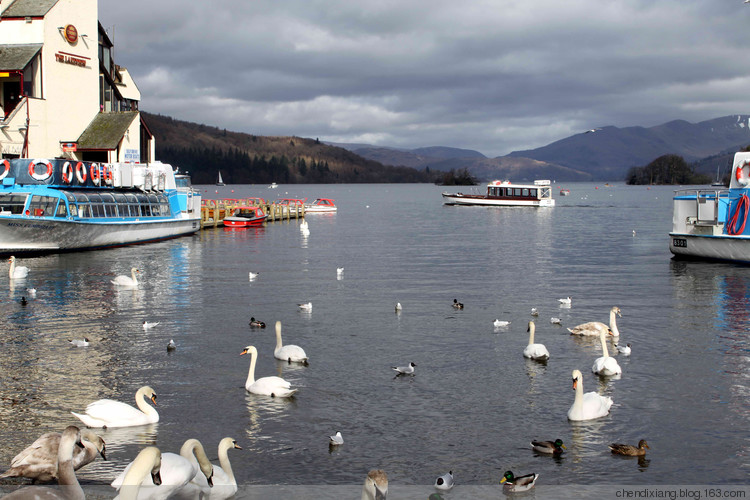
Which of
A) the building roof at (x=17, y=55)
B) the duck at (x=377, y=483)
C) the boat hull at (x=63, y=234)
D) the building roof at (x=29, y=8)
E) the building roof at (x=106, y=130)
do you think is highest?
the building roof at (x=29, y=8)

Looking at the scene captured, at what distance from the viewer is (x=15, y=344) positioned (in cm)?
2166

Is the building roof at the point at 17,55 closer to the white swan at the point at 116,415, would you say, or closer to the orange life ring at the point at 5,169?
the orange life ring at the point at 5,169

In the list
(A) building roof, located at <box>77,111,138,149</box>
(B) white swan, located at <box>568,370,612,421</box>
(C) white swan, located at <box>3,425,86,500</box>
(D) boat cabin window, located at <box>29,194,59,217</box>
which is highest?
(A) building roof, located at <box>77,111,138,149</box>

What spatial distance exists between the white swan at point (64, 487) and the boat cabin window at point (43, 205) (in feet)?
134

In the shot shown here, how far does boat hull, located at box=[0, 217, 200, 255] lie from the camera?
45.2 meters

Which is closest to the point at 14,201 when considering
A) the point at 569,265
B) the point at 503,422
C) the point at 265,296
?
the point at 265,296

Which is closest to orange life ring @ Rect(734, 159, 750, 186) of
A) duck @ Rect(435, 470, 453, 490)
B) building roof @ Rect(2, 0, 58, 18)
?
duck @ Rect(435, 470, 453, 490)

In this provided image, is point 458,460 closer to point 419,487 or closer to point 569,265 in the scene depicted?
point 419,487

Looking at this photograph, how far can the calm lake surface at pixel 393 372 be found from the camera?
13.3 metres

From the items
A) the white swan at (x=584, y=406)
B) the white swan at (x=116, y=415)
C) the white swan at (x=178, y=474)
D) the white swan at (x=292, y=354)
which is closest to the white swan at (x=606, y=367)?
the white swan at (x=584, y=406)

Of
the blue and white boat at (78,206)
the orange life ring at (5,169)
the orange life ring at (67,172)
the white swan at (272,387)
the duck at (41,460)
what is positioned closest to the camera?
the duck at (41,460)

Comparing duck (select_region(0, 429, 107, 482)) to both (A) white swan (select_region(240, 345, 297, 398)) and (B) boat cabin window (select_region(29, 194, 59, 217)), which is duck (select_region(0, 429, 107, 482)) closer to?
(A) white swan (select_region(240, 345, 297, 398))

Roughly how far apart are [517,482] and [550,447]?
6.32 ft

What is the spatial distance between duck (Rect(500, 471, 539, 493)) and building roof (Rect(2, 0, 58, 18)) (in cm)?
5386
